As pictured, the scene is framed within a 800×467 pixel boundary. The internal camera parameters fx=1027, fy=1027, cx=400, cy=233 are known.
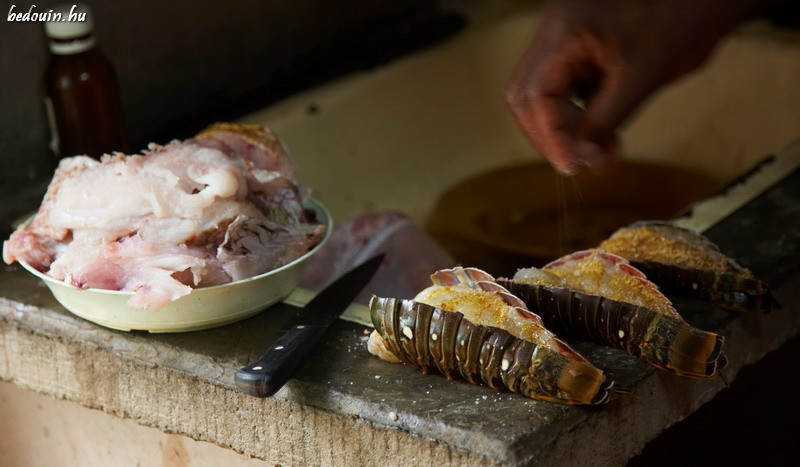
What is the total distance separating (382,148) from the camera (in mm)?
3154

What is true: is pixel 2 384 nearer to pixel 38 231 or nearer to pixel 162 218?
pixel 38 231

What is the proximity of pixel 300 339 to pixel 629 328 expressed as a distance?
1.49 ft

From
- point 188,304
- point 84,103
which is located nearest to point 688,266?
point 188,304

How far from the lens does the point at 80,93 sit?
81.0 inches

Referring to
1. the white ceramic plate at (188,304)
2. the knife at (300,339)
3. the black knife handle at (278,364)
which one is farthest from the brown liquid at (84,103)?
the black knife handle at (278,364)

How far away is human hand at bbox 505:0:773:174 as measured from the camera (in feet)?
3.92

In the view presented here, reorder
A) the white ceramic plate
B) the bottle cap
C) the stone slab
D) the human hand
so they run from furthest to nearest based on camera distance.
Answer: the bottle cap < the white ceramic plate < the stone slab < the human hand

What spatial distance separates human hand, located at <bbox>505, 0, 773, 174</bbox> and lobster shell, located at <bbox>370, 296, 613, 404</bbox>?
0.80ft

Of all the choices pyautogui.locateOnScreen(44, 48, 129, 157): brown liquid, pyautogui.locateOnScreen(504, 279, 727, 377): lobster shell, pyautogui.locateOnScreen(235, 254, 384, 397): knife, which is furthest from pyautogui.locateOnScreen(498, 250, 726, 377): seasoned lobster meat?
pyautogui.locateOnScreen(44, 48, 129, 157): brown liquid

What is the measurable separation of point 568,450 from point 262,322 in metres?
0.53

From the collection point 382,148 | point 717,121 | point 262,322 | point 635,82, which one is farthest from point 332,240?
point 717,121

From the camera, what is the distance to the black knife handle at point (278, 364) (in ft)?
4.39

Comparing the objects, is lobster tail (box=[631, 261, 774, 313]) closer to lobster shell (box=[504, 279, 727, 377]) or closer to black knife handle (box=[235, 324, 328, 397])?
lobster shell (box=[504, 279, 727, 377])

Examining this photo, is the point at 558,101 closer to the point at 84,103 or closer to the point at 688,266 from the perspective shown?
the point at 688,266
